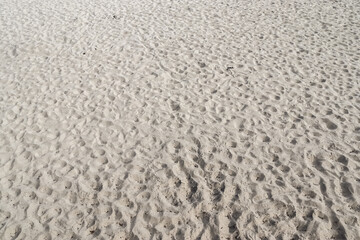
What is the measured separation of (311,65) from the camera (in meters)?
6.75

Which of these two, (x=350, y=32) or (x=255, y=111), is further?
(x=350, y=32)

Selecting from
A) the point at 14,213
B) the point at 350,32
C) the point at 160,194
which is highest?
the point at 350,32

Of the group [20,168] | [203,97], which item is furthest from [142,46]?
[20,168]

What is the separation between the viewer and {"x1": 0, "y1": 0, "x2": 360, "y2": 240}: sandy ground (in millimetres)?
4043

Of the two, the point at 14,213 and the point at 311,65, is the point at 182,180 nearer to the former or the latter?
the point at 14,213

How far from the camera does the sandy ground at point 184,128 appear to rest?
4.04 metres

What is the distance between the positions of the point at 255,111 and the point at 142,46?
3.58 meters

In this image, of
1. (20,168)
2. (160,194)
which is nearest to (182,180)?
(160,194)

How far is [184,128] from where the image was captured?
17.5 feet

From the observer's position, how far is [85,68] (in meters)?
7.13

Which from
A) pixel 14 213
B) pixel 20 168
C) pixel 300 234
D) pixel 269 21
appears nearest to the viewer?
pixel 300 234

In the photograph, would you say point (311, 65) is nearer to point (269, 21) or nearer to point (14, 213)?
point (269, 21)

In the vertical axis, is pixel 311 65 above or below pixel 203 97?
above

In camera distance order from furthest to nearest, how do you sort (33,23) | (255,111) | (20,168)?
(33,23), (255,111), (20,168)
